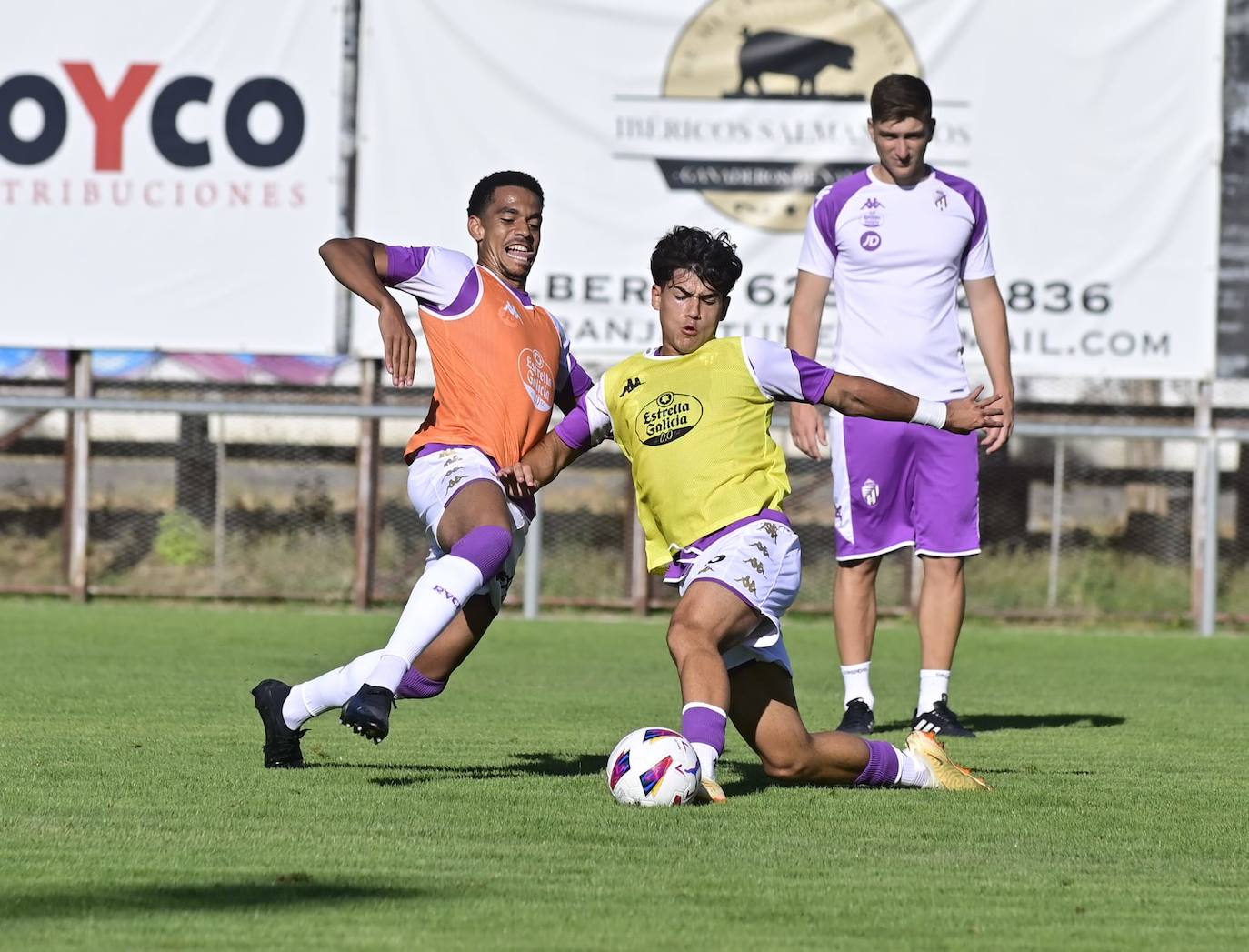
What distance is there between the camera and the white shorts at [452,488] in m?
5.60

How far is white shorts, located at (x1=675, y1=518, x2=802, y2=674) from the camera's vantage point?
5094 mm

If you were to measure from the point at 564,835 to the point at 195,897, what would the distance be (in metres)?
1.04

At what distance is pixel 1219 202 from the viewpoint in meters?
12.5

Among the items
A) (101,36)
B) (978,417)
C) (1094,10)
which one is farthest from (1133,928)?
(101,36)

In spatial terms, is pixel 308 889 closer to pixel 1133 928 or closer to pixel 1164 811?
pixel 1133 928

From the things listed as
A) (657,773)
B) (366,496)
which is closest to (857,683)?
(657,773)

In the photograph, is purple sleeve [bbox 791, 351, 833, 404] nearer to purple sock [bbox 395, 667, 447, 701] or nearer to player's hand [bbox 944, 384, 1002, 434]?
player's hand [bbox 944, 384, 1002, 434]

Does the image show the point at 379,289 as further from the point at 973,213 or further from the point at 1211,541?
the point at 1211,541

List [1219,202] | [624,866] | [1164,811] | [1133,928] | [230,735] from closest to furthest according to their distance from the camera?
[1133,928]
[624,866]
[1164,811]
[230,735]
[1219,202]

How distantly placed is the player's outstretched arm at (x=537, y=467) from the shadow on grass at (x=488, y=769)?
79 centimetres

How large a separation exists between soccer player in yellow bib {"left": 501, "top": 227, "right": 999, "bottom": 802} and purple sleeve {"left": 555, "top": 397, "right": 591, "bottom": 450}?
0.33 feet

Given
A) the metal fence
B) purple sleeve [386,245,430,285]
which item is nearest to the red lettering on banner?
the metal fence

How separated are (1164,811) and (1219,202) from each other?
828cm

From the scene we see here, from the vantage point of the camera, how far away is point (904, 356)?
275 inches
